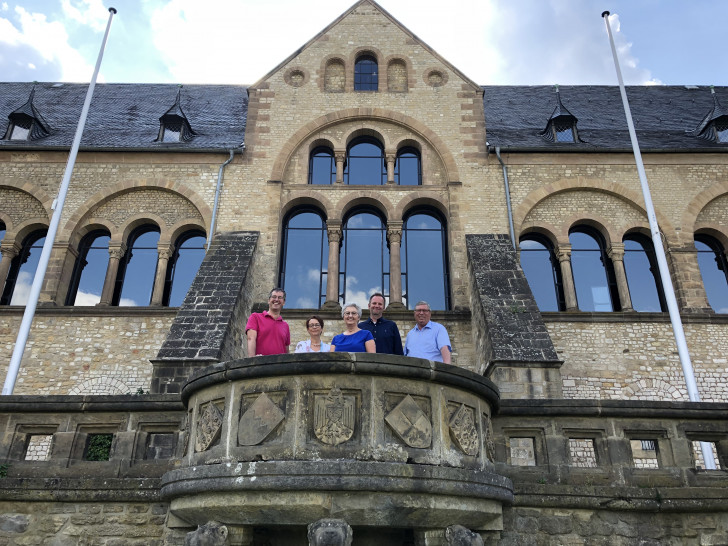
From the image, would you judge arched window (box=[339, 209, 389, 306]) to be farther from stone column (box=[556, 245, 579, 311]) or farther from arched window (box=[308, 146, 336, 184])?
stone column (box=[556, 245, 579, 311])

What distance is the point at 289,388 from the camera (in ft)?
16.5

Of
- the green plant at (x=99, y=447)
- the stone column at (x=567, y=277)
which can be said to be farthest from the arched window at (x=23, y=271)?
the stone column at (x=567, y=277)

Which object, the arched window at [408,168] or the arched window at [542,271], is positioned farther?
the arched window at [408,168]

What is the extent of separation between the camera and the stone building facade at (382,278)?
18.3 ft

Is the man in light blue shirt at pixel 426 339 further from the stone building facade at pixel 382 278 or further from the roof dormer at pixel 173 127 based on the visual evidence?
the roof dormer at pixel 173 127

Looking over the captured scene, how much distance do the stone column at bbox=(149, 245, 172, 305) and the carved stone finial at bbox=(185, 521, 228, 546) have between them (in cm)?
985

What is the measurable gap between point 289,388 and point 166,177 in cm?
1197

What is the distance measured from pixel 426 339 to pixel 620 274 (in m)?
9.99

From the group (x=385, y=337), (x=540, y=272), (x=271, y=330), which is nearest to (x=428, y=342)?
(x=385, y=337)

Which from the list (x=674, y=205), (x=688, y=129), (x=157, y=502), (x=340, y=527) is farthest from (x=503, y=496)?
(x=688, y=129)

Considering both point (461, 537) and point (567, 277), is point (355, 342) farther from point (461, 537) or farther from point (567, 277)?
point (567, 277)

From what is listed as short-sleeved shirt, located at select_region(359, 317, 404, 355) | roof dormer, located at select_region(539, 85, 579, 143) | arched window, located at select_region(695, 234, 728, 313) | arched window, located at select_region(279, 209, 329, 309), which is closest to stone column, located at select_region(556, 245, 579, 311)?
arched window, located at select_region(695, 234, 728, 313)

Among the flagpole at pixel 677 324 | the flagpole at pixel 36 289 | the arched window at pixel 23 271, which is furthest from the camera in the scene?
the arched window at pixel 23 271

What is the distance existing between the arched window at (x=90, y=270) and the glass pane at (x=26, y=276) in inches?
43.9
